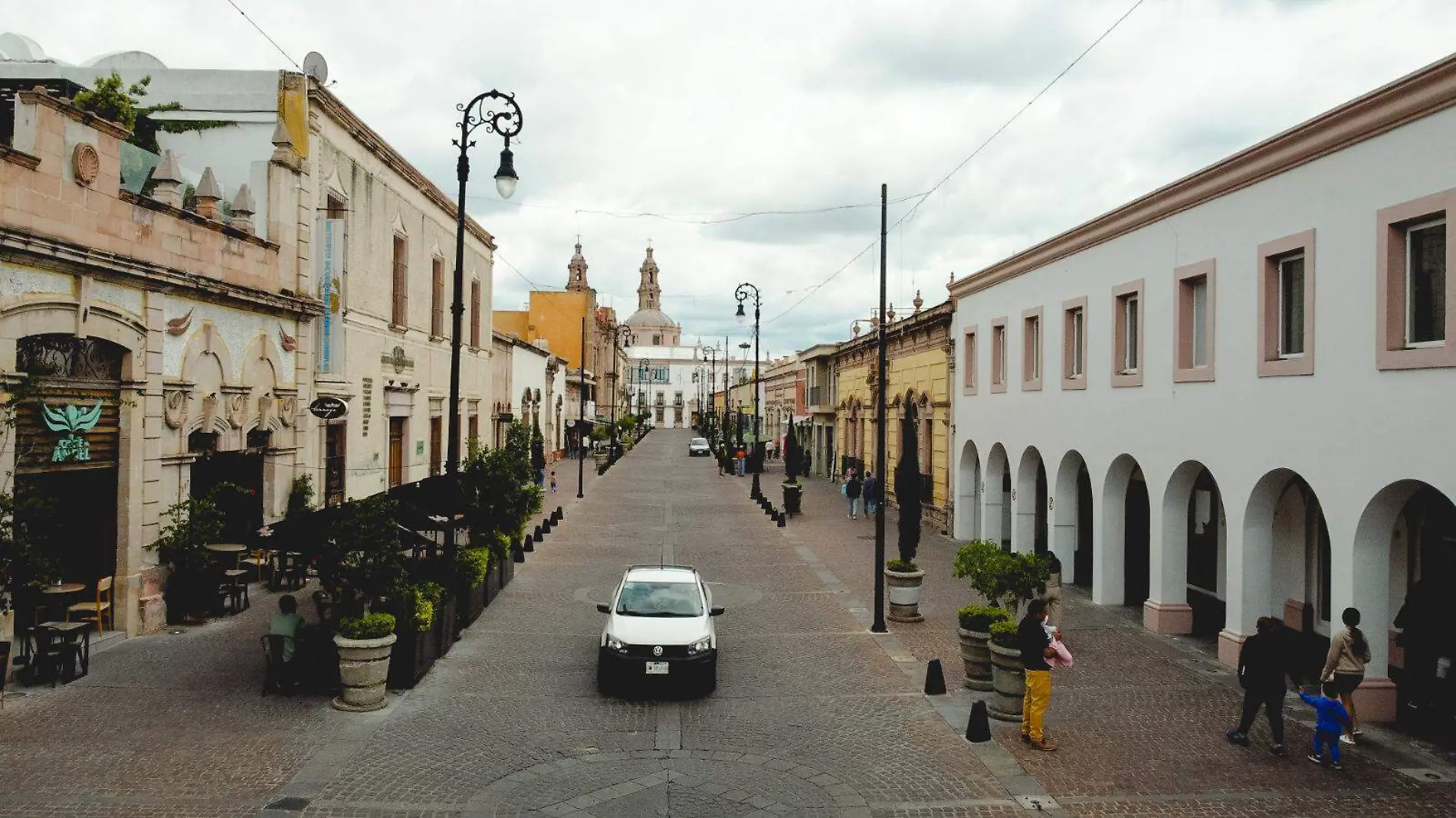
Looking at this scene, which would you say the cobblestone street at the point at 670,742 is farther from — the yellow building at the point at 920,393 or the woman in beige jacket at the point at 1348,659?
the yellow building at the point at 920,393

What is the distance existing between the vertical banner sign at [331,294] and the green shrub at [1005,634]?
15.2 metres

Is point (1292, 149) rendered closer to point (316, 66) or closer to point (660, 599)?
point (660, 599)

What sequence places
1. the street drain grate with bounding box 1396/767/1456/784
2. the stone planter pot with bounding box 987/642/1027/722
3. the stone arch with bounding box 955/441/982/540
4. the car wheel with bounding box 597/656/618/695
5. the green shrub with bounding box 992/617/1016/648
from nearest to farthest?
1. the street drain grate with bounding box 1396/767/1456/784
2. the stone planter pot with bounding box 987/642/1027/722
3. the green shrub with bounding box 992/617/1016/648
4. the car wheel with bounding box 597/656/618/695
5. the stone arch with bounding box 955/441/982/540

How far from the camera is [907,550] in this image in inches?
705

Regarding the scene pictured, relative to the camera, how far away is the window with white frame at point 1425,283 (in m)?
11.0

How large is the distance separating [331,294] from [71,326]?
26.6 ft

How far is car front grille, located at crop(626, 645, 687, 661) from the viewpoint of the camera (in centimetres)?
1219

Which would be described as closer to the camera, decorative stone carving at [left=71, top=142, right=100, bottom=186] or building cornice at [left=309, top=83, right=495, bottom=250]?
decorative stone carving at [left=71, top=142, right=100, bottom=186]

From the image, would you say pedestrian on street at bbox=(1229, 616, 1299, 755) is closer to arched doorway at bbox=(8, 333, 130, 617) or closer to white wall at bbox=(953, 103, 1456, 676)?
white wall at bbox=(953, 103, 1456, 676)

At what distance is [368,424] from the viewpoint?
24312 millimetres

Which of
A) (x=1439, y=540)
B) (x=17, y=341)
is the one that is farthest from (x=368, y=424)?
(x=1439, y=540)

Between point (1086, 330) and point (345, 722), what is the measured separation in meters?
14.7

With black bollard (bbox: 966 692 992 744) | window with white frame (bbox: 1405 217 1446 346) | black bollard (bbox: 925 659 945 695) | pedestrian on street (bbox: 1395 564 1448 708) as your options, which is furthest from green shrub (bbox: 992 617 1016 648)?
window with white frame (bbox: 1405 217 1446 346)

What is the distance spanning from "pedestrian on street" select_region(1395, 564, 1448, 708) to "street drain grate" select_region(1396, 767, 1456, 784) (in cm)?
201
